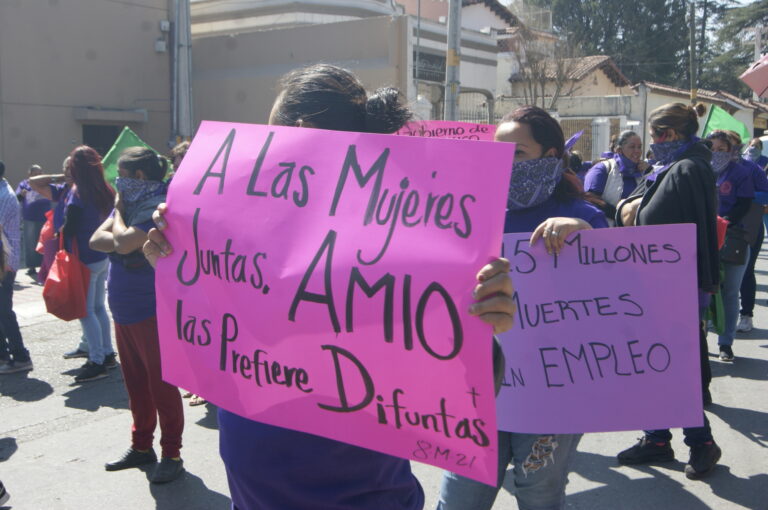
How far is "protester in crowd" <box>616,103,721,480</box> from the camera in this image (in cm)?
380

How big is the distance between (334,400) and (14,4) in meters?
16.8

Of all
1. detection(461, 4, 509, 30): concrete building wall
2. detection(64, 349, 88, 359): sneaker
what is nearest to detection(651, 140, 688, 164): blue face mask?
detection(64, 349, 88, 359): sneaker

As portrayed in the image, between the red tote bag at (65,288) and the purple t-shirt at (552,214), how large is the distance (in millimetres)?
4173

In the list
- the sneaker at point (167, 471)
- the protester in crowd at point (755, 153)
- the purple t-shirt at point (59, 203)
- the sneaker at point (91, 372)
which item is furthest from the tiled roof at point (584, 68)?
the sneaker at point (167, 471)

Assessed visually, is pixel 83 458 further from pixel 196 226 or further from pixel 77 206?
pixel 196 226

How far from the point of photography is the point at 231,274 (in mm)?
1794

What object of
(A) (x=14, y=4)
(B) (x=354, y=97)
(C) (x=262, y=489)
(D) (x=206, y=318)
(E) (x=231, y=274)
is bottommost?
(C) (x=262, y=489)

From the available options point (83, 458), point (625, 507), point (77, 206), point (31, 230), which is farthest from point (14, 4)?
point (625, 507)

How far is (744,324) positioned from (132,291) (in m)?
5.80

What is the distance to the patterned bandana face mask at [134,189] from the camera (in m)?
4.03

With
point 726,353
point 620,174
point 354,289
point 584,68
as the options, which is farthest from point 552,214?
point 584,68

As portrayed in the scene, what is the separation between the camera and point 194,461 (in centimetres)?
433

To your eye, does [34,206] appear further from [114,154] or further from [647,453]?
[647,453]

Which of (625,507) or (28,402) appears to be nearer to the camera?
(625,507)
